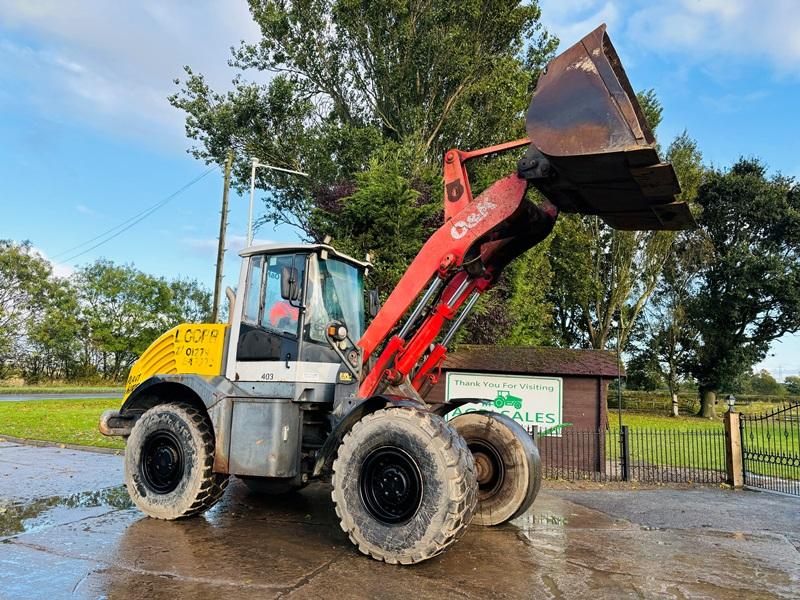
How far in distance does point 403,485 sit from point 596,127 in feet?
10.9

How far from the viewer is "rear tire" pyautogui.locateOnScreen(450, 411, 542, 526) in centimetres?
636

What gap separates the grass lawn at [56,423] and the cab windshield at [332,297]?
813 cm

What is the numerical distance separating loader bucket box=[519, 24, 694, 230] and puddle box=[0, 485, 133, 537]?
621 cm

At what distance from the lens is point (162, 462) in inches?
252

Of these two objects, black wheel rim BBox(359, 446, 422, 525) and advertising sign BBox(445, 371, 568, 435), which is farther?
advertising sign BBox(445, 371, 568, 435)

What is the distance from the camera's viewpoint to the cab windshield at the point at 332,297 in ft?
20.4

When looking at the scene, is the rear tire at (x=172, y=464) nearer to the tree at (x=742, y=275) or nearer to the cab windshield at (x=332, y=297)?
the cab windshield at (x=332, y=297)

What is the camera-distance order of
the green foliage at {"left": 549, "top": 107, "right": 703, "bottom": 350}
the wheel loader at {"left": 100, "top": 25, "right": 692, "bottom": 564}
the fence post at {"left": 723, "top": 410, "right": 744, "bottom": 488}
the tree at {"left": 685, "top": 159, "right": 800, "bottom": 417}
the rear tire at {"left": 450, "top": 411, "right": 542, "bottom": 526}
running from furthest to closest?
1. the tree at {"left": 685, "top": 159, "right": 800, "bottom": 417}
2. the green foliage at {"left": 549, "top": 107, "right": 703, "bottom": 350}
3. the fence post at {"left": 723, "top": 410, "right": 744, "bottom": 488}
4. the rear tire at {"left": 450, "top": 411, "right": 542, "bottom": 526}
5. the wheel loader at {"left": 100, "top": 25, "right": 692, "bottom": 564}

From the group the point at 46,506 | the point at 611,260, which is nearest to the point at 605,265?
the point at 611,260

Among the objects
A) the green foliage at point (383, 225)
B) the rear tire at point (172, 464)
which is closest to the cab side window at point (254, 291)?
the rear tire at point (172, 464)

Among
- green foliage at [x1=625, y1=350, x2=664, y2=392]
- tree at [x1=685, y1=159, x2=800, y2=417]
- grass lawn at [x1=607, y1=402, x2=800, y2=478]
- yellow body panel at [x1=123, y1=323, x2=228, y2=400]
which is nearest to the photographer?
yellow body panel at [x1=123, y1=323, x2=228, y2=400]

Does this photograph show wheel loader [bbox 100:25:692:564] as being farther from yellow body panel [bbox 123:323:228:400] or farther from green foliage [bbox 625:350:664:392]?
green foliage [bbox 625:350:664:392]

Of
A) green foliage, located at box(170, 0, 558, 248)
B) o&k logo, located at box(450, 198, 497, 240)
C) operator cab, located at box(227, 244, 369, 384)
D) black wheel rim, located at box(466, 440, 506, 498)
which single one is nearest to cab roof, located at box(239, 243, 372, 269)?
operator cab, located at box(227, 244, 369, 384)

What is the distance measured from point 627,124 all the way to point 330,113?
1870 cm
